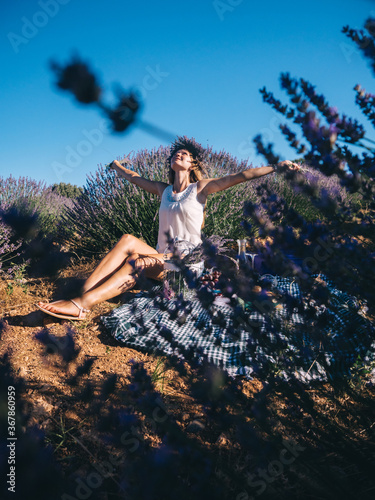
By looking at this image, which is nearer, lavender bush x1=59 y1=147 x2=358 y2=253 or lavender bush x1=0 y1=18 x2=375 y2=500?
lavender bush x1=0 y1=18 x2=375 y2=500

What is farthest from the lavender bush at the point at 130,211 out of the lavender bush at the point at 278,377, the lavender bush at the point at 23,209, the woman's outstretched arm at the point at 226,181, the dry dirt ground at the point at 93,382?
the lavender bush at the point at 278,377

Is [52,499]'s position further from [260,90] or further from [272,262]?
[260,90]

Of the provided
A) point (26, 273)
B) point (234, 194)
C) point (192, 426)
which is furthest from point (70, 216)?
point (192, 426)

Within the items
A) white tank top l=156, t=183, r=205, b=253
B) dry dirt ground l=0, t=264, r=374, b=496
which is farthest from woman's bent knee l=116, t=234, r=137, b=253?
dry dirt ground l=0, t=264, r=374, b=496

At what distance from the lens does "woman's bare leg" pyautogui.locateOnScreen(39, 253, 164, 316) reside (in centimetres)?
247

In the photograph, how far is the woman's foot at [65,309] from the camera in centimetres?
241

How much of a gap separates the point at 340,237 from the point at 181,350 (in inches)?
27.5

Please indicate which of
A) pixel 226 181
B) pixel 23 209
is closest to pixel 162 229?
pixel 226 181

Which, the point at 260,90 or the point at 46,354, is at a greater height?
the point at 260,90

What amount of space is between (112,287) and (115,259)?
0.31 m

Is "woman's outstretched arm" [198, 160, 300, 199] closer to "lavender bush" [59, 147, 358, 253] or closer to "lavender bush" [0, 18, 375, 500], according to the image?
"lavender bush" [59, 147, 358, 253]

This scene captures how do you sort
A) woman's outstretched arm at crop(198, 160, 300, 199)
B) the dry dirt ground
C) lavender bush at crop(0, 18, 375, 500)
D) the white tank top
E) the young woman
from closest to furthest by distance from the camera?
lavender bush at crop(0, 18, 375, 500), the dry dirt ground, the young woman, woman's outstretched arm at crop(198, 160, 300, 199), the white tank top

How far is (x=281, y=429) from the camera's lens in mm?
1316

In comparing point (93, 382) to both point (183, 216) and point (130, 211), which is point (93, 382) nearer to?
point (183, 216)
